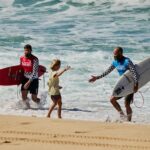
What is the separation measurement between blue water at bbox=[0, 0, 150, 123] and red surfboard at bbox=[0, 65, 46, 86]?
42cm

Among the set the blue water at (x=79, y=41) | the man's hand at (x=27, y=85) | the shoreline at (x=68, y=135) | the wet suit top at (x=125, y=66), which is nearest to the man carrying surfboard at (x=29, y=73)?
the man's hand at (x=27, y=85)

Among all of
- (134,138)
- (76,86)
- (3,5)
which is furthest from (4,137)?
(3,5)

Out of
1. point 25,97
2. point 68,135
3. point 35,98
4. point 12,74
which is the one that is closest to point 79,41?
point 12,74

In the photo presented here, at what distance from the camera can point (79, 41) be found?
21.7 meters

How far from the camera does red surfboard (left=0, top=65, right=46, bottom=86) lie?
12.1 m

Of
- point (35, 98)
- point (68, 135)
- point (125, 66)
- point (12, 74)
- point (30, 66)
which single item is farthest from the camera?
point (12, 74)

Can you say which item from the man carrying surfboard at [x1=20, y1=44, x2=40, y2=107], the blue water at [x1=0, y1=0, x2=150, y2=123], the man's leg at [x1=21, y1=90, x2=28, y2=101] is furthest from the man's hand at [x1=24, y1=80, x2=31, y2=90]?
the blue water at [x1=0, y1=0, x2=150, y2=123]

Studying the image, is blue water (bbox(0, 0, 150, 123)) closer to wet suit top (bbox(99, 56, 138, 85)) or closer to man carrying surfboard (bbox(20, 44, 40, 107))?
man carrying surfboard (bbox(20, 44, 40, 107))

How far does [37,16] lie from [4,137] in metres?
20.7

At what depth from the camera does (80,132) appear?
8.58 metres

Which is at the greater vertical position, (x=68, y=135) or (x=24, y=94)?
(x=24, y=94)

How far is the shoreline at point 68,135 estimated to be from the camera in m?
7.56

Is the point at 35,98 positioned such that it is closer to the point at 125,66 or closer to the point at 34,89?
the point at 34,89

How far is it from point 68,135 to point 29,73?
362 centimetres
